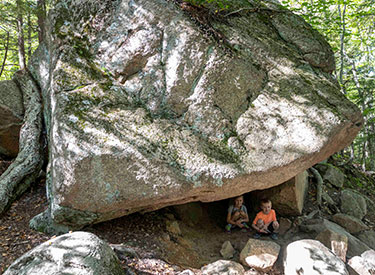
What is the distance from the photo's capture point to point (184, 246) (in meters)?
5.28

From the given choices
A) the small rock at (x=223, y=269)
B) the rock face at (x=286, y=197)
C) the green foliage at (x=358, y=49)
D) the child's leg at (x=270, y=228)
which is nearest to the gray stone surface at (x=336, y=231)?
the rock face at (x=286, y=197)

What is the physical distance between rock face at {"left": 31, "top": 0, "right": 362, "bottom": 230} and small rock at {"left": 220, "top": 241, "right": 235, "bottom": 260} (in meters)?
1.23

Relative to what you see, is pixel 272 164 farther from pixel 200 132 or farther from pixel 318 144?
pixel 200 132

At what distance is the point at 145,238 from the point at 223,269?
4.99ft

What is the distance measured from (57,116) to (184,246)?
11.4 feet

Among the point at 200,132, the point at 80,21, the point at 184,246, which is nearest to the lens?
the point at 200,132

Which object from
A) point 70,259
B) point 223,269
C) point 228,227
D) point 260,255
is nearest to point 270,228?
point 228,227

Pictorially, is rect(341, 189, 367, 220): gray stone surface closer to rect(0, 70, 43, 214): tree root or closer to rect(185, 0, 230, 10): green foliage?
rect(185, 0, 230, 10): green foliage

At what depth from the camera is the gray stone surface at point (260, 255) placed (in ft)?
16.3

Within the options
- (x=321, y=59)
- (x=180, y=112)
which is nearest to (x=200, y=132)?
(x=180, y=112)

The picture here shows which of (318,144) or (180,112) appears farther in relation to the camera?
(180,112)

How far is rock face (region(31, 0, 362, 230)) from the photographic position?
440cm

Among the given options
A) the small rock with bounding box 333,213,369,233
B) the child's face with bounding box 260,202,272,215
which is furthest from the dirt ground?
the small rock with bounding box 333,213,369,233

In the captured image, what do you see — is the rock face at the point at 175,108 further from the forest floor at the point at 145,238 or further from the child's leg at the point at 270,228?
the child's leg at the point at 270,228
